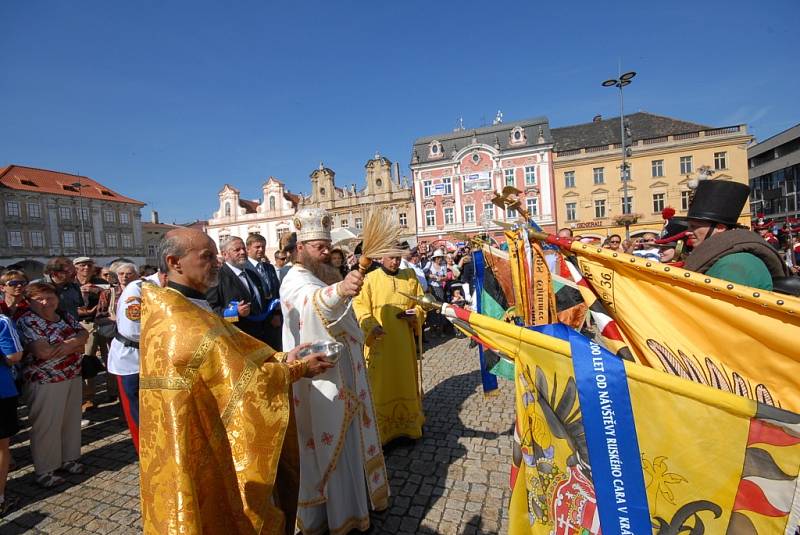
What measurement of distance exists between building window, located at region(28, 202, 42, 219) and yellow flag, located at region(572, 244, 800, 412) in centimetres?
5717

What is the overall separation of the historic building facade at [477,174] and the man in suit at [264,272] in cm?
2915

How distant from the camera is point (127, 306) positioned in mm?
3959

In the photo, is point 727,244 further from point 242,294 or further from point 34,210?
point 34,210

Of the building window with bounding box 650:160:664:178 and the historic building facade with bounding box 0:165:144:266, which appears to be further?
the historic building facade with bounding box 0:165:144:266

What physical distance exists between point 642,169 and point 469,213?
14.9 metres

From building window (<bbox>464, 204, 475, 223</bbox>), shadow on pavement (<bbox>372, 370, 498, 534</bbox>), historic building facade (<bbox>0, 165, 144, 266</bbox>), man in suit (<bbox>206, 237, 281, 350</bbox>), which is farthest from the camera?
historic building facade (<bbox>0, 165, 144, 266</bbox>)

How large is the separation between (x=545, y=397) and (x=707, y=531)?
1.99ft

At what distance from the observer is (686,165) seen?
31469 mm

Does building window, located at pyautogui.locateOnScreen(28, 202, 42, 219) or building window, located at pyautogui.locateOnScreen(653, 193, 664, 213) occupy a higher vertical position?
building window, located at pyautogui.locateOnScreen(28, 202, 42, 219)

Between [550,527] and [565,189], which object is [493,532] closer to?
[550,527]

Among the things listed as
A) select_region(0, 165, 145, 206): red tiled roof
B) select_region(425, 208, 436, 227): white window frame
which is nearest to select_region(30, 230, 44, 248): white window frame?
select_region(0, 165, 145, 206): red tiled roof

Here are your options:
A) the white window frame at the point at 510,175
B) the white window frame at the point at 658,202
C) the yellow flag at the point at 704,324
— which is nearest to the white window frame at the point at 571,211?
the white window frame at the point at 510,175

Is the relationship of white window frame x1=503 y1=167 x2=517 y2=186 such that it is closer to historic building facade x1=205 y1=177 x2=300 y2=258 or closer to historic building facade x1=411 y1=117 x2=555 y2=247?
historic building facade x1=411 y1=117 x2=555 y2=247

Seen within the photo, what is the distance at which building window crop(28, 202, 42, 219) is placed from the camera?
41.6 metres
